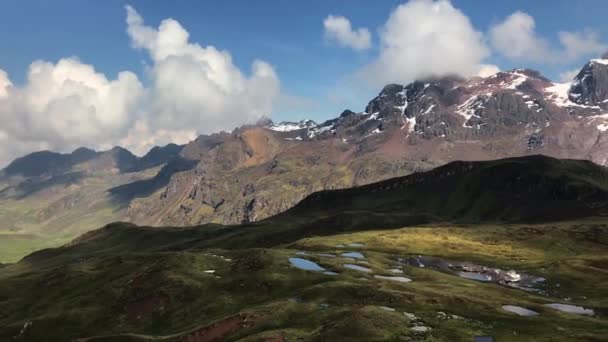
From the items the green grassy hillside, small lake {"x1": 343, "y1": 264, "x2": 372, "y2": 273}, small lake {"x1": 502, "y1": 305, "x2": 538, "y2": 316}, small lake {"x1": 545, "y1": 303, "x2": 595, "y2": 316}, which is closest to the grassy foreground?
the green grassy hillside

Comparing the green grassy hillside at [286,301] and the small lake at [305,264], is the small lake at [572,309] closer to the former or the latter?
the green grassy hillside at [286,301]

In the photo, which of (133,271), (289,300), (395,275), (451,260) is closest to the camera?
(289,300)

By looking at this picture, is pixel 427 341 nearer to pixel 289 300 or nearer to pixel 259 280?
pixel 289 300

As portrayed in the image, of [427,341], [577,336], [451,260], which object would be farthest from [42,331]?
[451,260]

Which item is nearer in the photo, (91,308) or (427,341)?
(427,341)

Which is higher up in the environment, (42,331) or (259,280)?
(259,280)

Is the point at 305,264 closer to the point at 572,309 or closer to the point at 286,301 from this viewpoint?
the point at 286,301

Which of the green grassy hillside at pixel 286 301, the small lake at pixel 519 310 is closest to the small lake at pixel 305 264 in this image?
the green grassy hillside at pixel 286 301

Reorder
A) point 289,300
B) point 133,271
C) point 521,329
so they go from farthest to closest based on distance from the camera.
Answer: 1. point 133,271
2. point 289,300
3. point 521,329

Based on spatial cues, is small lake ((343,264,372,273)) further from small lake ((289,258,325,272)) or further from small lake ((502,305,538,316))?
small lake ((502,305,538,316))
